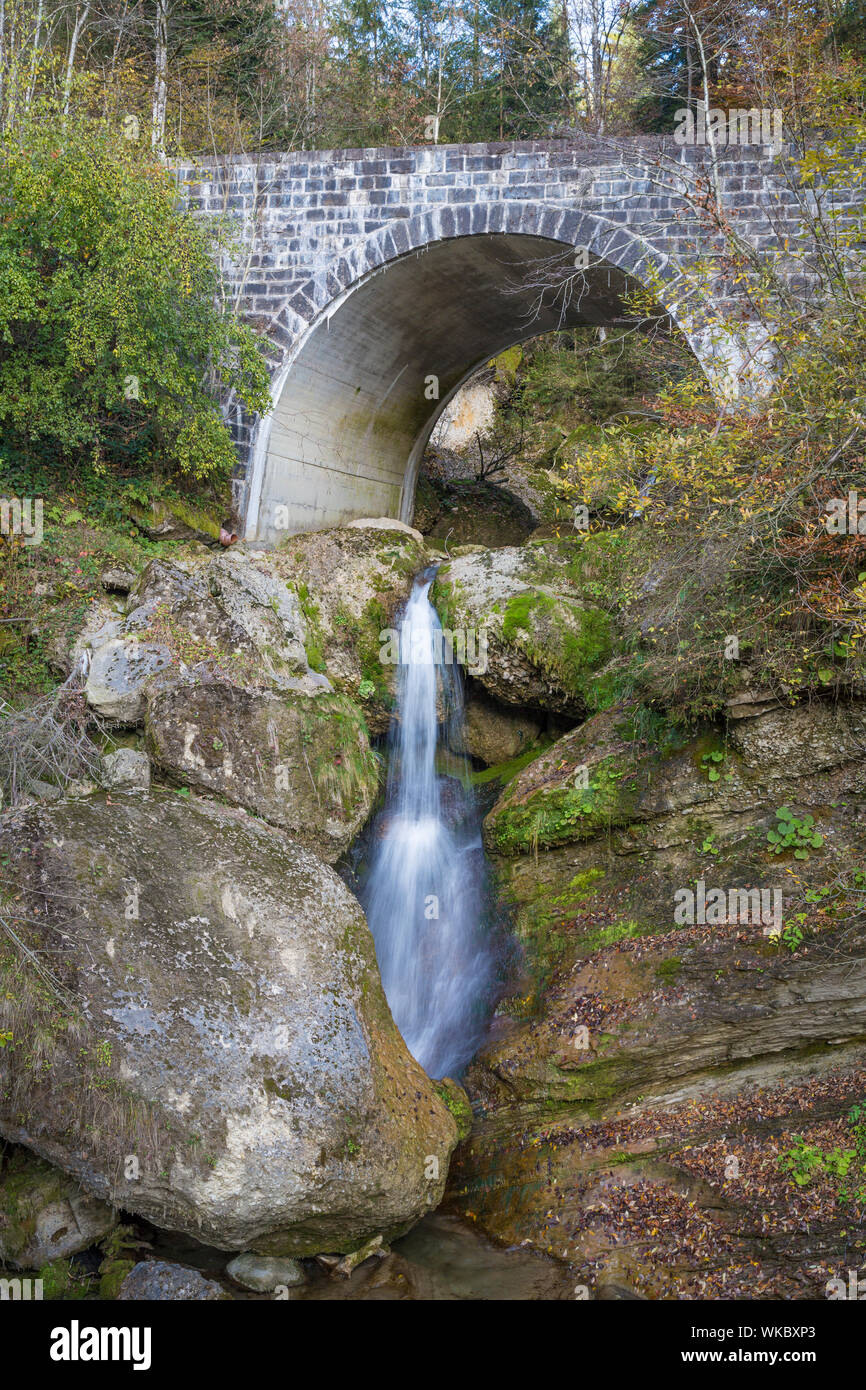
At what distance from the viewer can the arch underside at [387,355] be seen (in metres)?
13.3

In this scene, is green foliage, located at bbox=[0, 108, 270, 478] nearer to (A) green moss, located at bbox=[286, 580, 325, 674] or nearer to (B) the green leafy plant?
(A) green moss, located at bbox=[286, 580, 325, 674]

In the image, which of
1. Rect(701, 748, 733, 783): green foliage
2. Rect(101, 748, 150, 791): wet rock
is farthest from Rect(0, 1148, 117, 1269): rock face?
Rect(701, 748, 733, 783): green foliage

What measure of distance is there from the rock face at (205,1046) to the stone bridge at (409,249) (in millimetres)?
7167

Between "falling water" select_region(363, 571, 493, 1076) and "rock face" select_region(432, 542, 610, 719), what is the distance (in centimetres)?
57

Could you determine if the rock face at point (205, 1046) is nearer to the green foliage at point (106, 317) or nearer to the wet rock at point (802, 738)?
the wet rock at point (802, 738)

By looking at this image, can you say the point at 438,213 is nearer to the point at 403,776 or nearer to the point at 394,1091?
the point at 403,776

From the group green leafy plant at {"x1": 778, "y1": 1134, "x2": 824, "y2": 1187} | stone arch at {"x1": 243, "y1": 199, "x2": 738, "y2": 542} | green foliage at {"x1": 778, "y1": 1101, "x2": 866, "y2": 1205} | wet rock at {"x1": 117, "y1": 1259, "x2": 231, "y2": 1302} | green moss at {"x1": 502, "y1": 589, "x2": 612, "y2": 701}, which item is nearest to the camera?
wet rock at {"x1": 117, "y1": 1259, "x2": 231, "y2": 1302}

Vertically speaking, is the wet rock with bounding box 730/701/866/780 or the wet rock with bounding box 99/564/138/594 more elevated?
the wet rock with bounding box 99/564/138/594

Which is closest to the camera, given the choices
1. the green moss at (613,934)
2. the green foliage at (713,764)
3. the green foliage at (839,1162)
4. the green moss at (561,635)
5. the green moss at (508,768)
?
the green foliage at (839,1162)

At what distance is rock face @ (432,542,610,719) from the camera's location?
35.6ft

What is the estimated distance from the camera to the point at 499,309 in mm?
15312

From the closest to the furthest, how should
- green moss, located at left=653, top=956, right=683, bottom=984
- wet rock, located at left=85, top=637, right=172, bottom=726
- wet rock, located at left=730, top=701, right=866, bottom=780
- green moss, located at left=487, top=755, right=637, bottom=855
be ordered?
green moss, located at left=653, top=956, right=683, bottom=984 → wet rock, located at left=730, top=701, right=866, bottom=780 → green moss, located at left=487, top=755, right=637, bottom=855 → wet rock, located at left=85, top=637, right=172, bottom=726

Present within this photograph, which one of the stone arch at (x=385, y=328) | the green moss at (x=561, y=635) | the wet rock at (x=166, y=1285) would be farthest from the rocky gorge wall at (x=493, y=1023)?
the stone arch at (x=385, y=328)
